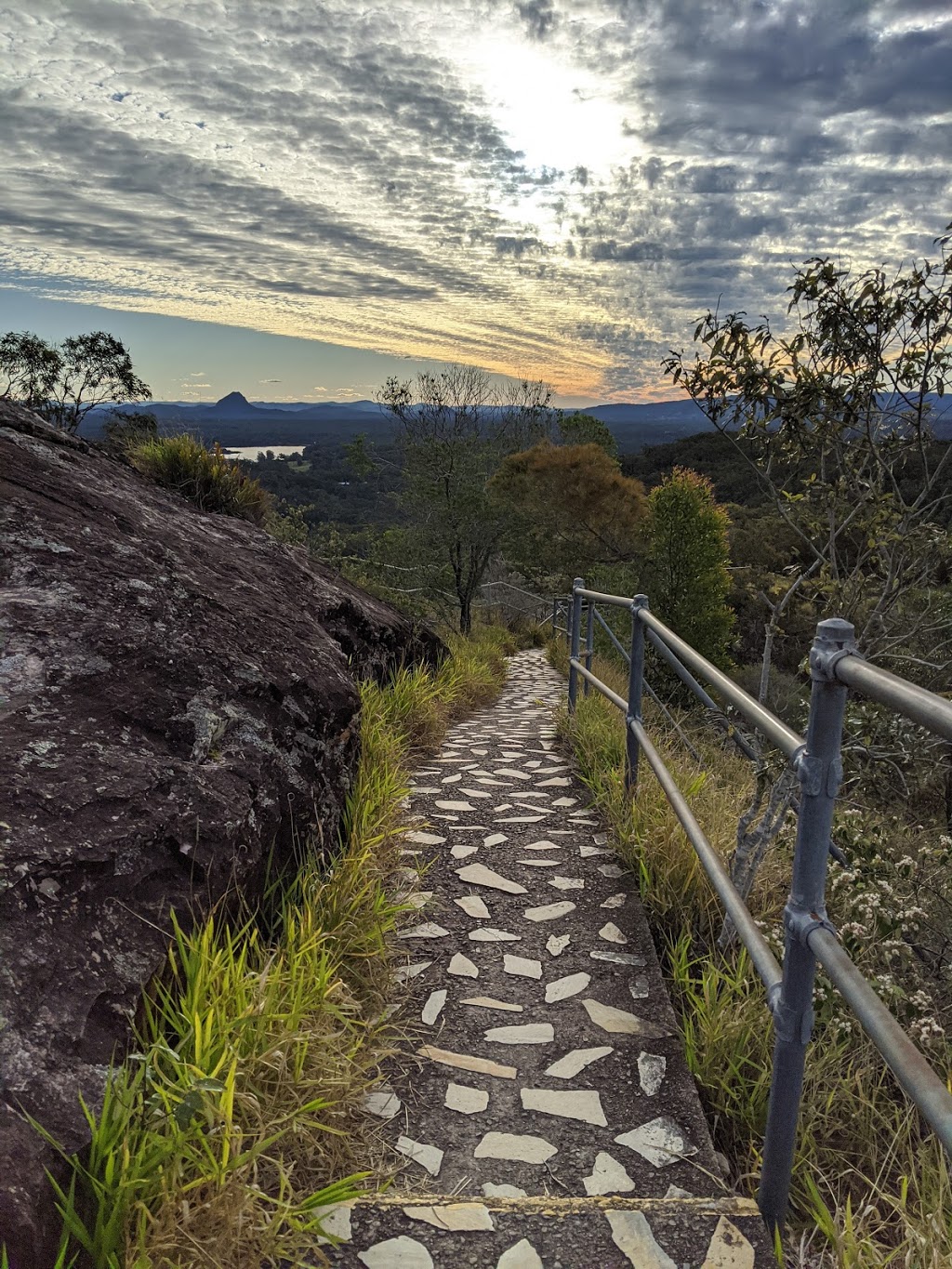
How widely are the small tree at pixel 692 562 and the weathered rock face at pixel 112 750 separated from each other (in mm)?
15459

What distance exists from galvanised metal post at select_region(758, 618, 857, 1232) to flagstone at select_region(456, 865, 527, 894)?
1793 millimetres

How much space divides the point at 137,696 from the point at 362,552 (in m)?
17.6

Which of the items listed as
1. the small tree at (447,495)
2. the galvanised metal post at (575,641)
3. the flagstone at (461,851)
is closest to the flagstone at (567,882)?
the flagstone at (461,851)

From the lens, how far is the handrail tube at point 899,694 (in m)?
1.17

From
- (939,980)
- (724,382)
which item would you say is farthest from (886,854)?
(724,382)

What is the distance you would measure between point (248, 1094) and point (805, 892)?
1.32m

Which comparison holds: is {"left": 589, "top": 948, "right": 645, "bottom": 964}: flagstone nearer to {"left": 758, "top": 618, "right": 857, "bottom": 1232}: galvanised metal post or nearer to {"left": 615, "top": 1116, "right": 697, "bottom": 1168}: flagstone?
{"left": 615, "top": 1116, "right": 697, "bottom": 1168}: flagstone

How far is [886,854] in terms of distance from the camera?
11.3 ft

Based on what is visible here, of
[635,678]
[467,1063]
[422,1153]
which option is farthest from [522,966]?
[635,678]

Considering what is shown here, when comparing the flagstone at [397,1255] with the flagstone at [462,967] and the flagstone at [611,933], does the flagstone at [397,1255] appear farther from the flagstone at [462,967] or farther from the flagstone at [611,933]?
the flagstone at [611,933]

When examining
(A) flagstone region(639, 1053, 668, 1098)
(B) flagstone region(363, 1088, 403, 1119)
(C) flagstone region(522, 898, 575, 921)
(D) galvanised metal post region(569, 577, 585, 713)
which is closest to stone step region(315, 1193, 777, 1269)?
(B) flagstone region(363, 1088, 403, 1119)

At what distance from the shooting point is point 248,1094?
1.83 m

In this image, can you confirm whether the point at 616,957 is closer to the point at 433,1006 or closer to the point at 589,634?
the point at 433,1006

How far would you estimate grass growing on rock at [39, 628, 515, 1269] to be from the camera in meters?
1.52
